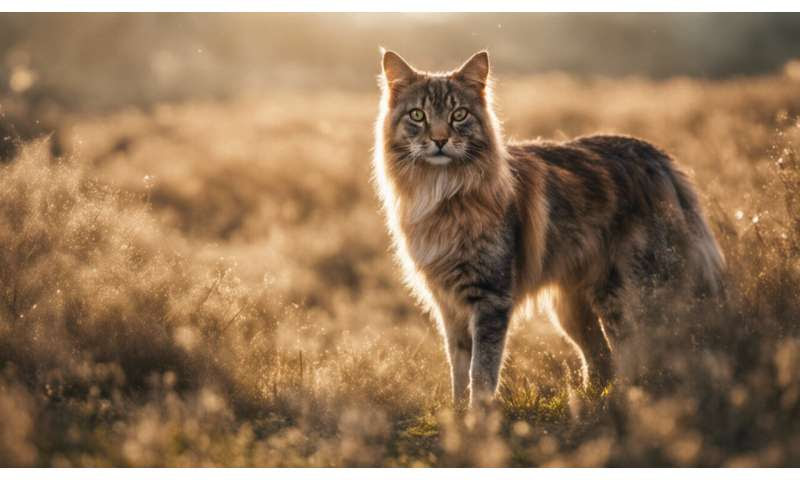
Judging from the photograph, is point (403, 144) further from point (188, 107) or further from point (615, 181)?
point (188, 107)

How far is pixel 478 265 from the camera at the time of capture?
470cm

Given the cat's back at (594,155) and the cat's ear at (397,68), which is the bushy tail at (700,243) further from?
the cat's ear at (397,68)

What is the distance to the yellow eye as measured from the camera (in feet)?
16.2

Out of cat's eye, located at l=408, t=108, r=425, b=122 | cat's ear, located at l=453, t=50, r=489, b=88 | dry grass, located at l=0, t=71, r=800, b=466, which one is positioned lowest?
dry grass, located at l=0, t=71, r=800, b=466

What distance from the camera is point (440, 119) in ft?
16.0

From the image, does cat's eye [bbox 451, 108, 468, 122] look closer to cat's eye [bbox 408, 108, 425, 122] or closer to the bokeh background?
cat's eye [bbox 408, 108, 425, 122]

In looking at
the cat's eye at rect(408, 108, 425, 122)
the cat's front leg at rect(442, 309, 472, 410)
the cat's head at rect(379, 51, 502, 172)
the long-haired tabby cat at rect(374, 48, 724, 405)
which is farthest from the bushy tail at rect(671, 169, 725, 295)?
the cat's eye at rect(408, 108, 425, 122)

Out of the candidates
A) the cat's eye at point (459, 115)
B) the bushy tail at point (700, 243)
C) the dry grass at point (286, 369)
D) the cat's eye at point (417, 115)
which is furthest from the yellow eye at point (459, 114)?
the bushy tail at point (700, 243)

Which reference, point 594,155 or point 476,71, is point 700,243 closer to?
point 594,155

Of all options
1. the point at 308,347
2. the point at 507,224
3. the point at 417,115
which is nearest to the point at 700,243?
the point at 507,224

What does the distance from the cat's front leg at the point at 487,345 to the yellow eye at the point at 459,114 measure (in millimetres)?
1174

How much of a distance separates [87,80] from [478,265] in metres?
17.7

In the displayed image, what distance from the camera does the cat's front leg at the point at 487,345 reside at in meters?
4.54

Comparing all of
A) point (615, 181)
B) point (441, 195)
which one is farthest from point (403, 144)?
point (615, 181)
